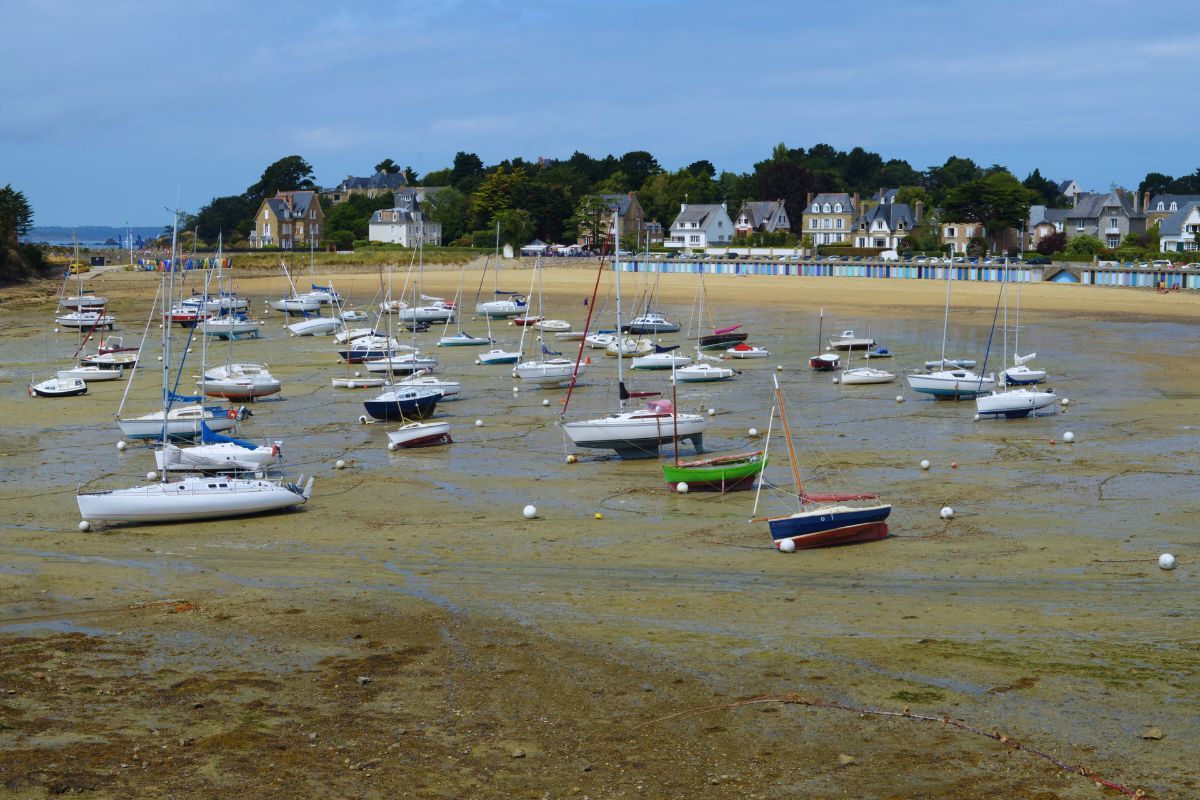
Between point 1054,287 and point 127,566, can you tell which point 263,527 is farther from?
point 1054,287

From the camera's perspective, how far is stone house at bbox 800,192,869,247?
6152 inches

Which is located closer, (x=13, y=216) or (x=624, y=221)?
(x=13, y=216)

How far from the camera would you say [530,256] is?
14212 cm

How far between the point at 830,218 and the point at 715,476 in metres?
130

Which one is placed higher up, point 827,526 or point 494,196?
point 494,196

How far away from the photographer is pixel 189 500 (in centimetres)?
2866

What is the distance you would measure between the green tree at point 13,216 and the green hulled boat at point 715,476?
97290 millimetres

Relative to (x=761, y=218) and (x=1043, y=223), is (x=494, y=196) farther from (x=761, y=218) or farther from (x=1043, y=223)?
(x=1043, y=223)

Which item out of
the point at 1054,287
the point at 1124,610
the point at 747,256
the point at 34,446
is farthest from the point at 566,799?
the point at 747,256

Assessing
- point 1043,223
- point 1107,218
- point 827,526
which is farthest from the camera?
point 1043,223

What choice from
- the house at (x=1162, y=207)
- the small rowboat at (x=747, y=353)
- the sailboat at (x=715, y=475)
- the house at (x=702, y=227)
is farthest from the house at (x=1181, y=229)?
the sailboat at (x=715, y=475)

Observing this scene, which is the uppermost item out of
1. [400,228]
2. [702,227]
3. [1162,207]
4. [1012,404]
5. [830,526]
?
[1162,207]

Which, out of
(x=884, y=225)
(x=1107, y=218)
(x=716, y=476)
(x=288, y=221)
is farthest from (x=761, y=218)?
(x=716, y=476)

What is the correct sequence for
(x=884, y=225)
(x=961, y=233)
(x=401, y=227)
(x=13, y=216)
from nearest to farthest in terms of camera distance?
(x=13, y=216) → (x=961, y=233) → (x=884, y=225) → (x=401, y=227)
